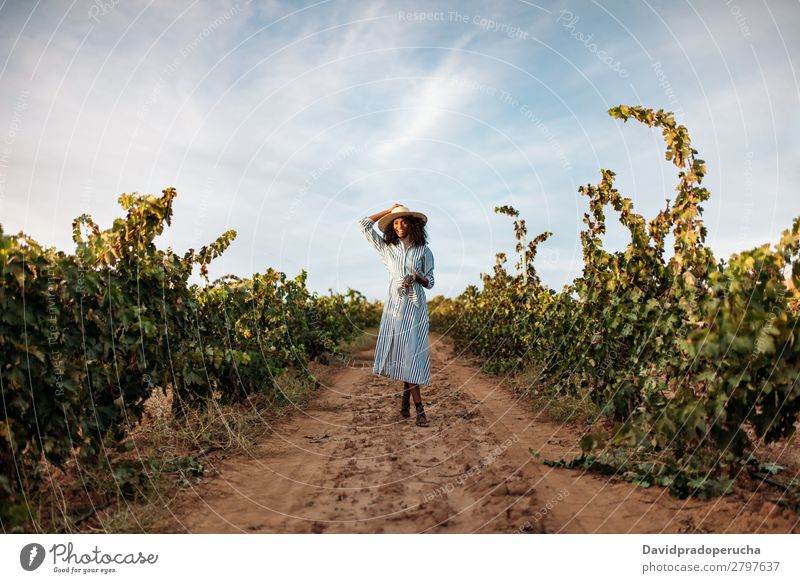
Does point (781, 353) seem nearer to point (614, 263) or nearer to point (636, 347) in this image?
point (636, 347)

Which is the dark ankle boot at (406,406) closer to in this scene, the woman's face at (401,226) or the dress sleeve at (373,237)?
the dress sleeve at (373,237)

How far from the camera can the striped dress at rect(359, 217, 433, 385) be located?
7.32 meters

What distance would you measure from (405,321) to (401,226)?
3.95 ft

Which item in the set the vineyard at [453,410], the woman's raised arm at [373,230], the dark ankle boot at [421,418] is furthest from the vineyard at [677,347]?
the woman's raised arm at [373,230]

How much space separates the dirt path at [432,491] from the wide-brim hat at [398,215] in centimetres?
258

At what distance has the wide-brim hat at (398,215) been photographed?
734cm

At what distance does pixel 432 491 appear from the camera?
4.52 m

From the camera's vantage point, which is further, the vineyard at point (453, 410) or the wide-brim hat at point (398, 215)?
the wide-brim hat at point (398, 215)

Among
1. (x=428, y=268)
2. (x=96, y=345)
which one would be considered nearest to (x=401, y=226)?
(x=428, y=268)

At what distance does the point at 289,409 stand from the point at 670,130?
589 centimetres

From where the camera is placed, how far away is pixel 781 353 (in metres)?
3.92
